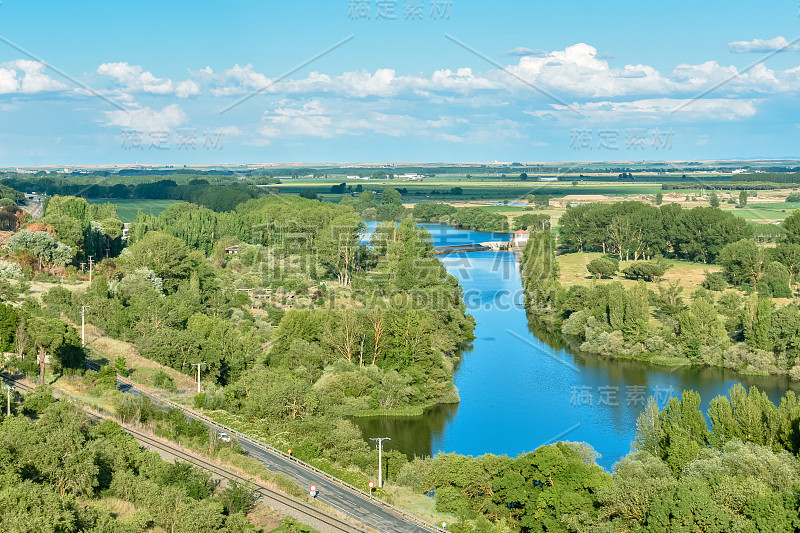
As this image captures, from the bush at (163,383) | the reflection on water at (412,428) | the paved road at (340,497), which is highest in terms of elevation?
the bush at (163,383)

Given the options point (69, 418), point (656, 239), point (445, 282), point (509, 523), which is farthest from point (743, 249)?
point (69, 418)

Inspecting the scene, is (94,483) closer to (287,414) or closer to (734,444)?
(287,414)

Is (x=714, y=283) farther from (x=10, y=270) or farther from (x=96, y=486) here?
(x=96, y=486)

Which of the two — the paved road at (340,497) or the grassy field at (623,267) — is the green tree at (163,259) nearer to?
the paved road at (340,497)

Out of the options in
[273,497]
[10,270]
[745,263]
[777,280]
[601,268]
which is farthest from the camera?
[601,268]

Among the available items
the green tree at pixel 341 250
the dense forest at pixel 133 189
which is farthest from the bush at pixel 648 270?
the dense forest at pixel 133 189

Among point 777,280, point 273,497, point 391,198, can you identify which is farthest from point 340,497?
point 391,198

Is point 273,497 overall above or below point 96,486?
below
